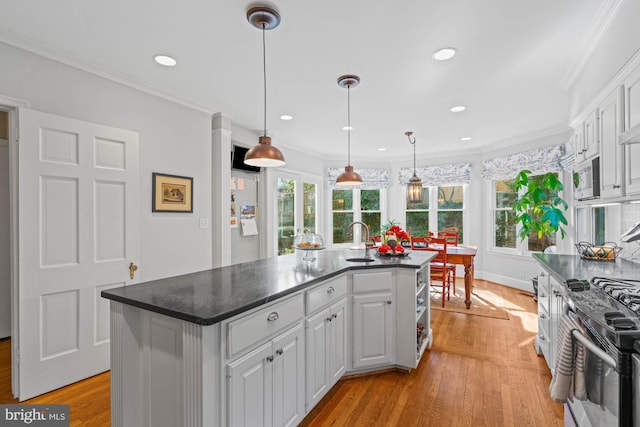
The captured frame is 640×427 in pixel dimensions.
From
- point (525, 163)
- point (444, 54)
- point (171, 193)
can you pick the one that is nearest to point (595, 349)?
point (444, 54)

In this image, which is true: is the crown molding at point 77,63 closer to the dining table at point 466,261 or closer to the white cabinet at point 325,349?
the white cabinet at point 325,349

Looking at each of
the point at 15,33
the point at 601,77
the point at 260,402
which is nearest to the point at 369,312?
the point at 260,402

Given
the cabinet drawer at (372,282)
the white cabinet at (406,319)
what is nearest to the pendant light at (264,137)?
the cabinet drawer at (372,282)

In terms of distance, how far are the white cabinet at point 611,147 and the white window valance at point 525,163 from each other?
2.78 metres

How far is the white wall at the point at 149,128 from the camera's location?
7.50 ft

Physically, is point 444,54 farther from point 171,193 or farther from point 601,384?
point 171,193

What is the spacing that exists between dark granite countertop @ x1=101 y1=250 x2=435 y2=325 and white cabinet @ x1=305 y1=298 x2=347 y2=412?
262 mm

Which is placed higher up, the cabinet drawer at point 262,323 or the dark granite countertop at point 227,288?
the dark granite countertop at point 227,288

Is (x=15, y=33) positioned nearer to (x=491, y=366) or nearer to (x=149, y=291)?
(x=149, y=291)

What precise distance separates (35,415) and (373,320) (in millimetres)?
2326

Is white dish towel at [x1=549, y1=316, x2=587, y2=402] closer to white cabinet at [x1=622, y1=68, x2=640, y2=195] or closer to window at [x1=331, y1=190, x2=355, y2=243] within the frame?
white cabinet at [x1=622, y1=68, x2=640, y2=195]

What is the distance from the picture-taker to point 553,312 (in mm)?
2279

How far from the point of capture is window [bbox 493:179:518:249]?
5.49 metres

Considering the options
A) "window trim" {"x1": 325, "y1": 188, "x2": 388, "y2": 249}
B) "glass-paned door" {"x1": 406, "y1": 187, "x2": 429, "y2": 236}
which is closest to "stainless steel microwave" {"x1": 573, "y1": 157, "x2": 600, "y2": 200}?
"glass-paned door" {"x1": 406, "y1": 187, "x2": 429, "y2": 236}
